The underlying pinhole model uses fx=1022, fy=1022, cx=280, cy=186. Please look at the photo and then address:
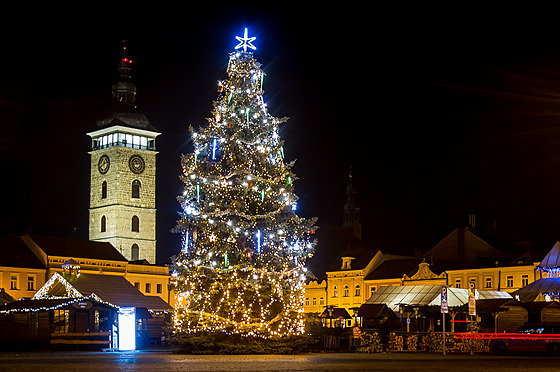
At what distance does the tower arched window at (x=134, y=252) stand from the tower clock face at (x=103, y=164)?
331 inches

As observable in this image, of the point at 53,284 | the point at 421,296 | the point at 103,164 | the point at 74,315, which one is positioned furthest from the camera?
the point at 103,164

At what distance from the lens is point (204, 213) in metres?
33.6

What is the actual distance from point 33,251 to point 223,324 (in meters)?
58.8

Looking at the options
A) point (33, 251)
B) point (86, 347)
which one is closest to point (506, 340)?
point (86, 347)

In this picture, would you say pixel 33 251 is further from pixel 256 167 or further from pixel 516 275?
pixel 256 167

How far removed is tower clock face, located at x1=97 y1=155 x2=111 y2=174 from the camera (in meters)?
104

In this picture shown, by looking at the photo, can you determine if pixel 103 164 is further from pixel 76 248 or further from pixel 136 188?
pixel 76 248

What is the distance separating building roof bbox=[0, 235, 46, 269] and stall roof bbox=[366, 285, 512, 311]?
36.9m

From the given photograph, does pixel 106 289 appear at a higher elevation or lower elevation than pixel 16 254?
lower

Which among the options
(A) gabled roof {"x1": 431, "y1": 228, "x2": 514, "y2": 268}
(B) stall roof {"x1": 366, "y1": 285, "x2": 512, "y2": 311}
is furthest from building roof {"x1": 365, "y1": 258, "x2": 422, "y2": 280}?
(B) stall roof {"x1": 366, "y1": 285, "x2": 512, "y2": 311}

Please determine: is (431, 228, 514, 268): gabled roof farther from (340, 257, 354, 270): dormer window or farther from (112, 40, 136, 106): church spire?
(112, 40, 136, 106): church spire

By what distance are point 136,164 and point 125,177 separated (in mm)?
2203

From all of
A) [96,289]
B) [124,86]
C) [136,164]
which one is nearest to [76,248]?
[136,164]

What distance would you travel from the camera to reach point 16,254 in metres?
86.9
